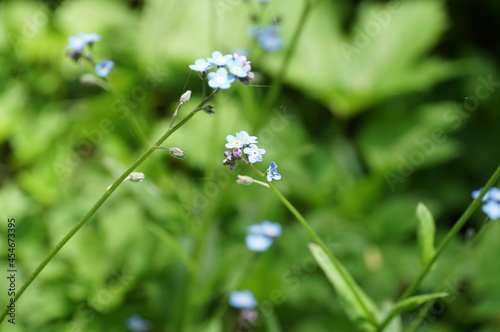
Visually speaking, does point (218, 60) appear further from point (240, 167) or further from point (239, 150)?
point (240, 167)

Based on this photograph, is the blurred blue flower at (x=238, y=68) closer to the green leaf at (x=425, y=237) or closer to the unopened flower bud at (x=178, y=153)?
the unopened flower bud at (x=178, y=153)

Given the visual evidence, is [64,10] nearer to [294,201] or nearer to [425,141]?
[294,201]

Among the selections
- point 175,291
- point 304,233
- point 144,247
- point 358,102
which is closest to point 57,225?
point 144,247

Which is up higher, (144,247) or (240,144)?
(144,247)

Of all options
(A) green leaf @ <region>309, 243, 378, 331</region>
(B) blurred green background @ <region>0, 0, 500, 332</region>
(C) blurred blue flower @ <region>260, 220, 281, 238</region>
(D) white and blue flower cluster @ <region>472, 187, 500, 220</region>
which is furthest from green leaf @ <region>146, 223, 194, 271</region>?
(D) white and blue flower cluster @ <region>472, 187, 500, 220</region>

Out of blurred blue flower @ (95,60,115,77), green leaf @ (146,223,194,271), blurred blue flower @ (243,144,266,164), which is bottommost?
blurred blue flower @ (243,144,266,164)

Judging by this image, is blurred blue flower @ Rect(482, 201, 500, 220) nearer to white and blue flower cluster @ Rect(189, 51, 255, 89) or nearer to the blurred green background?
the blurred green background
